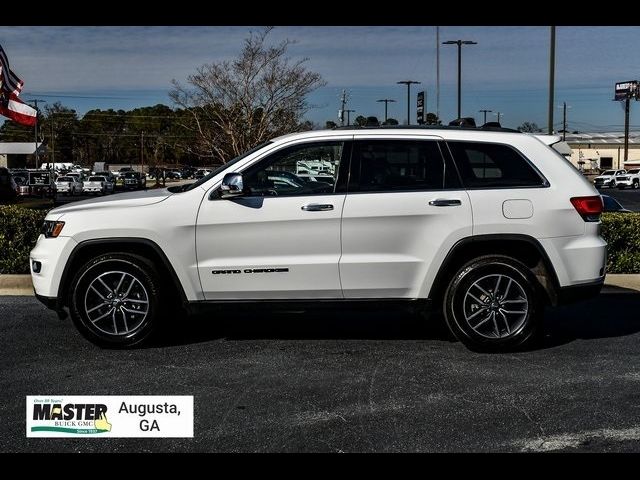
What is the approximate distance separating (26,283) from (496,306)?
5.63m

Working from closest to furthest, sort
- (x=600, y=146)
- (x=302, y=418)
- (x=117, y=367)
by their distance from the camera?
Result: 1. (x=302, y=418)
2. (x=117, y=367)
3. (x=600, y=146)

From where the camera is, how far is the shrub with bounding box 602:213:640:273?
9797 millimetres

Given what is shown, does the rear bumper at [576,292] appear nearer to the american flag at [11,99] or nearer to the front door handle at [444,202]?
the front door handle at [444,202]

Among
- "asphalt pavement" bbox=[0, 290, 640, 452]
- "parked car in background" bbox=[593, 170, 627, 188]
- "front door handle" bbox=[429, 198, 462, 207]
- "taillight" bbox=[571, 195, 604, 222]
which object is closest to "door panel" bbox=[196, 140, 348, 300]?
"asphalt pavement" bbox=[0, 290, 640, 452]

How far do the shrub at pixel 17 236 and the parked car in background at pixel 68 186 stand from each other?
160ft

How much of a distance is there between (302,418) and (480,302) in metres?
2.23

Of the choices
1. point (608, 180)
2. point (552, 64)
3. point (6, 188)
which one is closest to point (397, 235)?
point (552, 64)

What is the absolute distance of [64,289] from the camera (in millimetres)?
6672

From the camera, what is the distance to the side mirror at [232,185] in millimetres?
6375

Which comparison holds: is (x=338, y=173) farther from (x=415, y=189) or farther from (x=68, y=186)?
(x=68, y=186)

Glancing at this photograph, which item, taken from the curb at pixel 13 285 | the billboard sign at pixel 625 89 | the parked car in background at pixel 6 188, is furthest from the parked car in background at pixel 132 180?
the billboard sign at pixel 625 89

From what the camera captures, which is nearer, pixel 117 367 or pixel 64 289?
pixel 117 367
